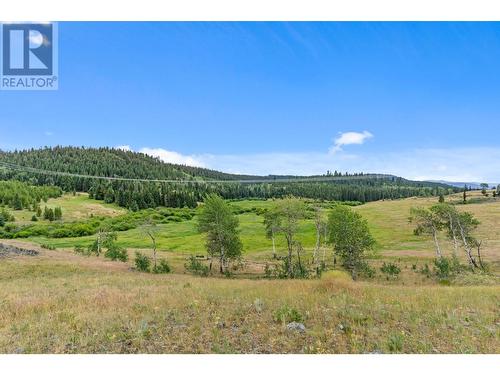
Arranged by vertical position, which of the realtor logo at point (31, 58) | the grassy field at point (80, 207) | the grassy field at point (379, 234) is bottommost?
the grassy field at point (379, 234)

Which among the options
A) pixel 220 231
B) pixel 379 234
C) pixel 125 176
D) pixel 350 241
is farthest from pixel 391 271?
pixel 125 176

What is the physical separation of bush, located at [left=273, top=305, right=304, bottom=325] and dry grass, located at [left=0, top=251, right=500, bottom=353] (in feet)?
0.55

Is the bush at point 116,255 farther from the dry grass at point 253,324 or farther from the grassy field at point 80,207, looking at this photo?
Answer: the grassy field at point 80,207

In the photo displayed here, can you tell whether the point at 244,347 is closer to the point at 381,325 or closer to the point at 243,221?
the point at 381,325

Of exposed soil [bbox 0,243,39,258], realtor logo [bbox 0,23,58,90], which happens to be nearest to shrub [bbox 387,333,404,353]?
realtor logo [bbox 0,23,58,90]

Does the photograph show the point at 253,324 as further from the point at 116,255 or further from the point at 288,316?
the point at 116,255

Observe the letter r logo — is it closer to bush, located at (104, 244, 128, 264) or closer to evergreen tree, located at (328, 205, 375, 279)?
evergreen tree, located at (328, 205, 375, 279)

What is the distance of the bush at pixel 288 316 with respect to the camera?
6672mm

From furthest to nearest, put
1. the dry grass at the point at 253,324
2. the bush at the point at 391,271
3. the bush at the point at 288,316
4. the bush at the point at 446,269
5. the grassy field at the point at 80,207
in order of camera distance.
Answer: the grassy field at the point at 80,207 < the bush at the point at 391,271 < the bush at the point at 446,269 < the bush at the point at 288,316 < the dry grass at the point at 253,324

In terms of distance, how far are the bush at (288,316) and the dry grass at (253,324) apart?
0.17 m

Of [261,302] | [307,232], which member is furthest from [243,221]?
[261,302]

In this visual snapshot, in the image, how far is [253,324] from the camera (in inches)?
259

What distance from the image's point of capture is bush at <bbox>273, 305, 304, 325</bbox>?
6672 mm

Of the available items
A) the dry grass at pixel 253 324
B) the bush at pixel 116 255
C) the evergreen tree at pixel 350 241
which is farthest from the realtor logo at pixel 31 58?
the bush at pixel 116 255
